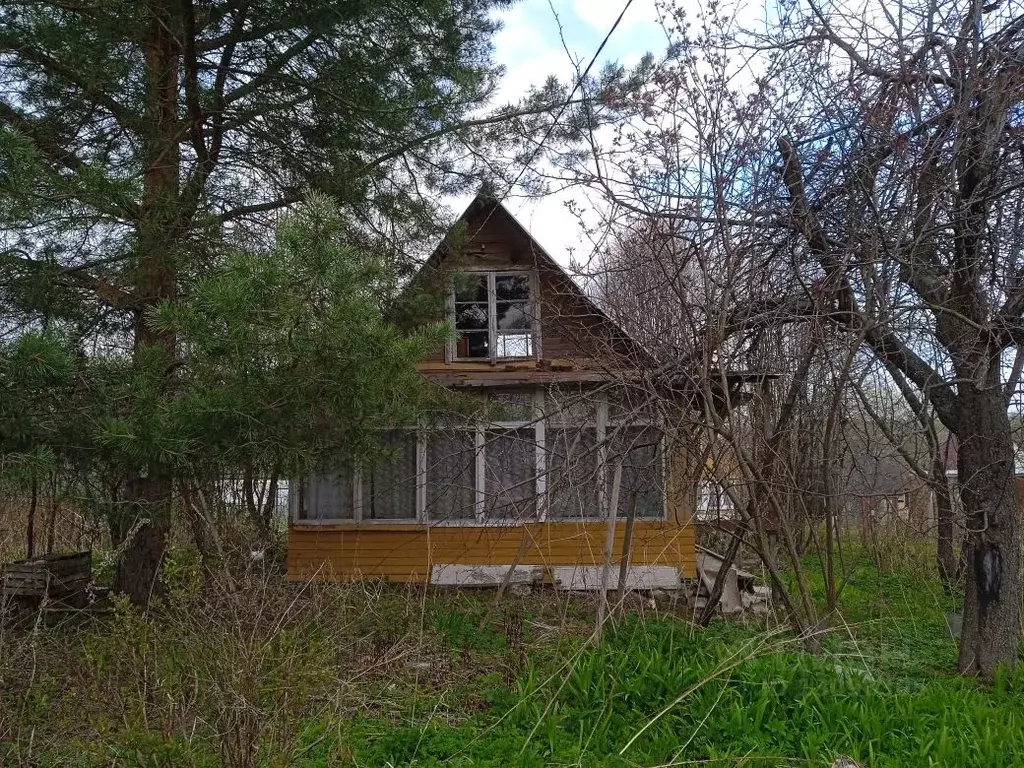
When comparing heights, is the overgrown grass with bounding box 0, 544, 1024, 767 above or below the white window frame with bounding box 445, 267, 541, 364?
below

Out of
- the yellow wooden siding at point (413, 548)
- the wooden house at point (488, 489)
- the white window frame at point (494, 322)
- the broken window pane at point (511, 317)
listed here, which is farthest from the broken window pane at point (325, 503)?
the broken window pane at point (511, 317)

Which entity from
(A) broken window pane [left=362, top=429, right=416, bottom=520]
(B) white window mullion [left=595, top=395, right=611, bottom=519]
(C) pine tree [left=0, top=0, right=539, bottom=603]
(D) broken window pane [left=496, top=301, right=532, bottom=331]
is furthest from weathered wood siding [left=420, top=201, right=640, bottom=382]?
(C) pine tree [left=0, top=0, right=539, bottom=603]

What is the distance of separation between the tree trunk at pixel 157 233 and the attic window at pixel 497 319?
4660mm

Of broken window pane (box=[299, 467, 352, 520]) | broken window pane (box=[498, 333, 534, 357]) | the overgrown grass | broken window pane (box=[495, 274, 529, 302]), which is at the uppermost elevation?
broken window pane (box=[495, 274, 529, 302])

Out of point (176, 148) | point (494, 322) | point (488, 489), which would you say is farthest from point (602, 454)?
point (176, 148)

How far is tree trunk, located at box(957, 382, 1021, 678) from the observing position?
17.7 ft

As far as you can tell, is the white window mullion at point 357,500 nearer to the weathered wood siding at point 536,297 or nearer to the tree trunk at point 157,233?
the weathered wood siding at point 536,297

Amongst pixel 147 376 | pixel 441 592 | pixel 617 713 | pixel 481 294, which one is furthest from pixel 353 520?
pixel 617 713

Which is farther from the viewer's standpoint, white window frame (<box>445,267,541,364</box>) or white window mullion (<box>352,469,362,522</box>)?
white window frame (<box>445,267,541,364</box>)

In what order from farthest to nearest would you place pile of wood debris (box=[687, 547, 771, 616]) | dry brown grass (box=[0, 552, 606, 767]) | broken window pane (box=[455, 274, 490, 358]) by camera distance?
broken window pane (box=[455, 274, 490, 358]) < pile of wood debris (box=[687, 547, 771, 616]) < dry brown grass (box=[0, 552, 606, 767])

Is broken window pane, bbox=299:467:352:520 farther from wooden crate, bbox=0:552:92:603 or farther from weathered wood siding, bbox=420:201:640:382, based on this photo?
wooden crate, bbox=0:552:92:603

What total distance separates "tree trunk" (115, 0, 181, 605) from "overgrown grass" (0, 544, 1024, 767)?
3.86 ft

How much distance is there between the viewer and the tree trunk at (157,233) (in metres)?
5.36

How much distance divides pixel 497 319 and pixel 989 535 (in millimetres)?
6765
